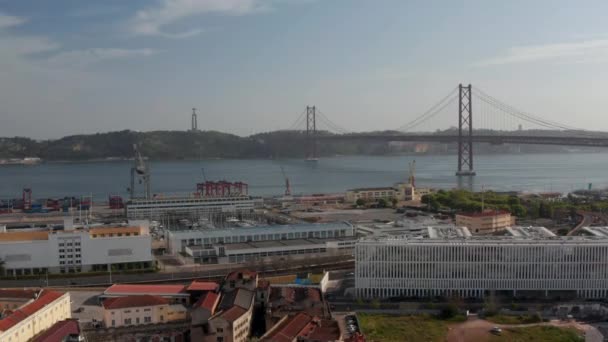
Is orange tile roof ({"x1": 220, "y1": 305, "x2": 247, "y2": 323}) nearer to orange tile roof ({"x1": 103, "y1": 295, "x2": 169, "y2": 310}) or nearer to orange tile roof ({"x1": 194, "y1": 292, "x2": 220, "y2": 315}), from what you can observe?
orange tile roof ({"x1": 194, "y1": 292, "x2": 220, "y2": 315})

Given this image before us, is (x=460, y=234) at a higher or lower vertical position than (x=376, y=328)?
higher

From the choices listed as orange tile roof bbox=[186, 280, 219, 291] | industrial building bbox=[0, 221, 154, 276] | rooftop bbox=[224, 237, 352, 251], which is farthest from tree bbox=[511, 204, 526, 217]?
orange tile roof bbox=[186, 280, 219, 291]

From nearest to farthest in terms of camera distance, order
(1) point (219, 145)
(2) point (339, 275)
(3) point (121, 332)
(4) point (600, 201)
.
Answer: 1. (3) point (121, 332)
2. (2) point (339, 275)
3. (4) point (600, 201)
4. (1) point (219, 145)

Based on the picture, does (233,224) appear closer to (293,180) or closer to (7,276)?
(7,276)

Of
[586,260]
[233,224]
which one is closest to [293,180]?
[233,224]

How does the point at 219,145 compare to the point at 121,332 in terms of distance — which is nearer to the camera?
the point at 121,332

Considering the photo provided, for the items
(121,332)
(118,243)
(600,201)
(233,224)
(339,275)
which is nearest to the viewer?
(121,332)
